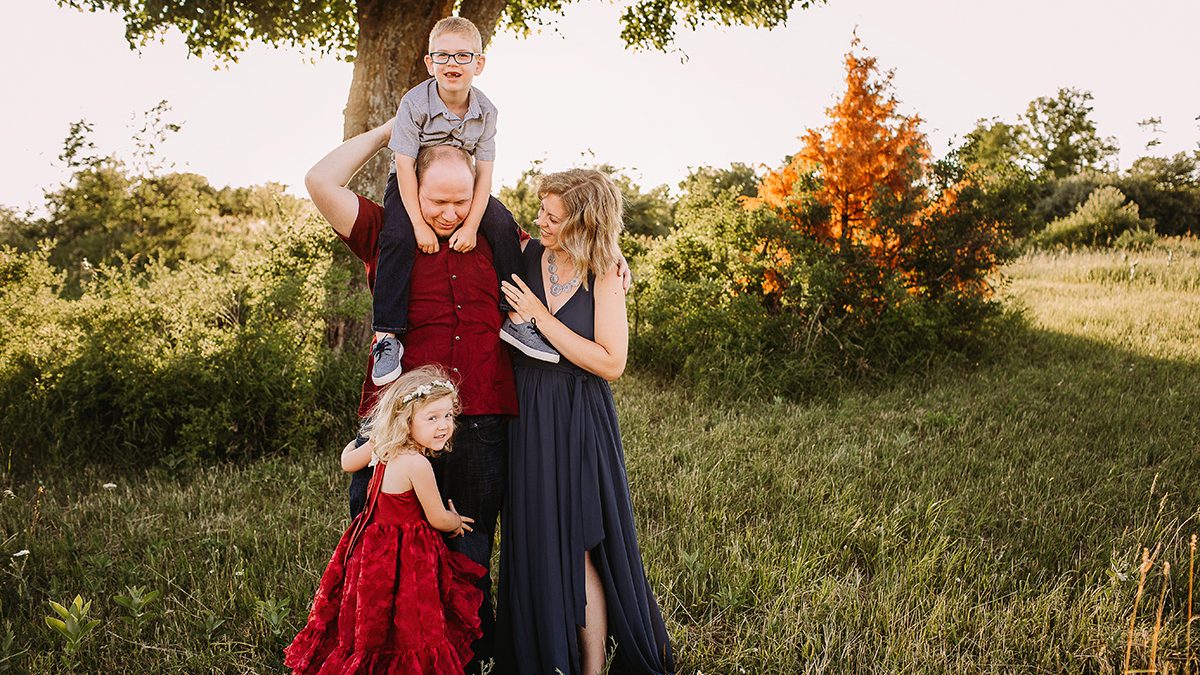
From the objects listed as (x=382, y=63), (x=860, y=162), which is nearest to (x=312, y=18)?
(x=382, y=63)

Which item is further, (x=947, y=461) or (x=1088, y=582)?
(x=947, y=461)

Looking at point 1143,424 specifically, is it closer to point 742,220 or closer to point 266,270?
point 742,220

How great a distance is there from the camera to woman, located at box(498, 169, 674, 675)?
10.9 feet

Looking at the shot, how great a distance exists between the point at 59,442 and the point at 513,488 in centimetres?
520

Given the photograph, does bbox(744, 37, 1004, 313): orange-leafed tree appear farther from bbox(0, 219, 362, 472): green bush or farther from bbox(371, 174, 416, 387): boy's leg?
bbox(371, 174, 416, 387): boy's leg

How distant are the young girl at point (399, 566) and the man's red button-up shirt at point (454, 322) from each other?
5.1 inches

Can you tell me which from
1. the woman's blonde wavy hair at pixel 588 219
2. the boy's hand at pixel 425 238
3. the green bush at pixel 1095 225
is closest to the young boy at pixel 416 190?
the boy's hand at pixel 425 238

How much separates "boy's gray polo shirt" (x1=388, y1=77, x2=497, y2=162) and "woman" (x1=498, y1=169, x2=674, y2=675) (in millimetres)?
520

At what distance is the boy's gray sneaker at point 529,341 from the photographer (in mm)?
3320

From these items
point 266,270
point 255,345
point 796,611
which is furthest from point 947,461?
point 266,270

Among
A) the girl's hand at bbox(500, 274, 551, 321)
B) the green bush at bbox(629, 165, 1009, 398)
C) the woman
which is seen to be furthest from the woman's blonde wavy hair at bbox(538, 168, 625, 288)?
the green bush at bbox(629, 165, 1009, 398)

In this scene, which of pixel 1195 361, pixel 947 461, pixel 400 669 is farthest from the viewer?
pixel 1195 361

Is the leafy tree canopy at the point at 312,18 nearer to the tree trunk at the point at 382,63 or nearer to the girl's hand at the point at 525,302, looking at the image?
the tree trunk at the point at 382,63

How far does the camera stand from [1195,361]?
A: 9.05 meters
